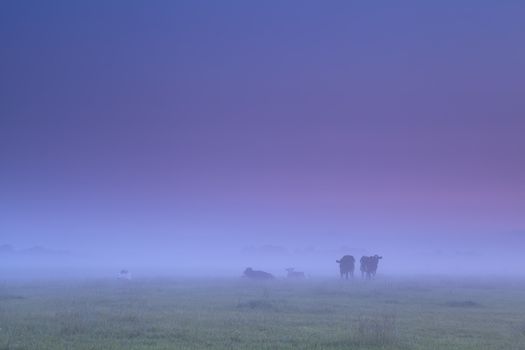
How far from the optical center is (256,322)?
24.6 metres

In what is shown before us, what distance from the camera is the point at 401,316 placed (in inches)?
1101

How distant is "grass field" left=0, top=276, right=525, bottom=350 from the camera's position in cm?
1961

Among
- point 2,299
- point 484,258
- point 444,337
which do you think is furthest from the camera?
point 484,258

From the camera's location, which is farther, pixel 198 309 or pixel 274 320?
pixel 198 309

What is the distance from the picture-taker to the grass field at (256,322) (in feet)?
64.3

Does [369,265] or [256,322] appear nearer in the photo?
[256,322]

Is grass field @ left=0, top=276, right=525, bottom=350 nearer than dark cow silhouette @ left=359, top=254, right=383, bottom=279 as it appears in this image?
Yes

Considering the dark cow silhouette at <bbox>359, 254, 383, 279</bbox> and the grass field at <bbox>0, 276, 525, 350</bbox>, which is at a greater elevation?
the dark cow silhouette at <bbox>359, 254, 383, 279</bbox>

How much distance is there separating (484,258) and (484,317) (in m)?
167

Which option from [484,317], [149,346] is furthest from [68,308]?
[484,317]

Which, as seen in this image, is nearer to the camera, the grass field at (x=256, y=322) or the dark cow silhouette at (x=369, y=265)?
the grass field at (x=256, y=322)

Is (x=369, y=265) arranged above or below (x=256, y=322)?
above

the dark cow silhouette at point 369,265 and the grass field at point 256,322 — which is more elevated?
the dark cow silhouette at point 369,265

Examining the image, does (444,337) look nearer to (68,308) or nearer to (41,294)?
(68,308)
